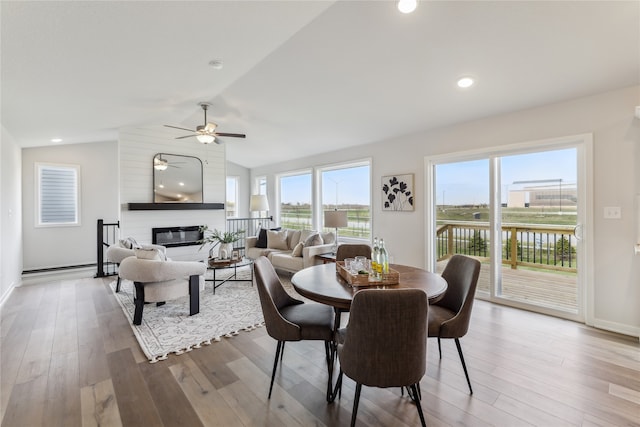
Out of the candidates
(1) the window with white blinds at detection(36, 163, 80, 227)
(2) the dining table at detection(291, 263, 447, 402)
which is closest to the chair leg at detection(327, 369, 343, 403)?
(2) the dining table at detection(291, 263, 447, 402)

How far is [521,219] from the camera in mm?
3711

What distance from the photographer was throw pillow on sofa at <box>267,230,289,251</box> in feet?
19.3

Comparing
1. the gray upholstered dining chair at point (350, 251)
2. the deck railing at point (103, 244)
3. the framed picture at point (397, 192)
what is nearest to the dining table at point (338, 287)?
the gray upholstered dining chair at point (350, 251)

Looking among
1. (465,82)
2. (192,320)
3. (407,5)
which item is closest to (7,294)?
(192,320)

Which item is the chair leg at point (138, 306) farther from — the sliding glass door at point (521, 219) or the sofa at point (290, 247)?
the sliding glass door at point (521, 219)

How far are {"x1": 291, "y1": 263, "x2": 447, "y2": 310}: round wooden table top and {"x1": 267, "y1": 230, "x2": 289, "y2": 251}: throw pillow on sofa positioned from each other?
346 centimetres

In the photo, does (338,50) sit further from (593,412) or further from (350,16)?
(593,412)

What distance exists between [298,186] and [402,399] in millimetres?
5710

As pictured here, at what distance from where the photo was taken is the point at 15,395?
2006 millimetres

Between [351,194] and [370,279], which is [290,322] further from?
[351,194]

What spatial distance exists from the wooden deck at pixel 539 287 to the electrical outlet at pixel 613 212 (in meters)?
0.87

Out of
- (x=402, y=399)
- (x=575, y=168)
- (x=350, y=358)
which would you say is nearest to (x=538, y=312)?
(x=575, y=168)

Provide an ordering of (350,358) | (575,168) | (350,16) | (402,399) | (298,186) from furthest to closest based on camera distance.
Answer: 1. (298,186)
2. (575,168)
3. (350,16)
4. (402,399)
5. (350,358)

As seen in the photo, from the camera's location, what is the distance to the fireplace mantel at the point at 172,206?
5604 millimetres
